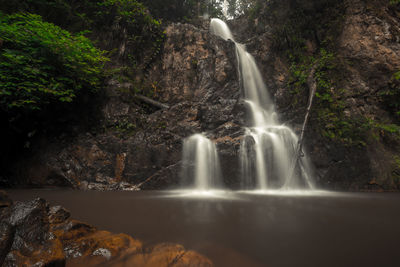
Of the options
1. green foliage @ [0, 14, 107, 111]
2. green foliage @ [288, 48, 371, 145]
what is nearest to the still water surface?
green foliage @ [288, 48, 371, 145]

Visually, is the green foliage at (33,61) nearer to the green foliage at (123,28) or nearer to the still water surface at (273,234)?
the green foliage at (123,28)

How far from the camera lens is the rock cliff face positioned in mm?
5629

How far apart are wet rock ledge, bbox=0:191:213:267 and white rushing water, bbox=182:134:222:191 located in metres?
4.22

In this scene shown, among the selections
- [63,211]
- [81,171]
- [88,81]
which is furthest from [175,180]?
[88,81]

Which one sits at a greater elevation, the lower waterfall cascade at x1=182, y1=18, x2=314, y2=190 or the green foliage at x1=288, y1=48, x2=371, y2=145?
the green foliage at x1=288, y1=48, x2=371, y2=145

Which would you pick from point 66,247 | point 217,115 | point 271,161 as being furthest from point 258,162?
point 66,247

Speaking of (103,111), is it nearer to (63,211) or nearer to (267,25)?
(63,211)

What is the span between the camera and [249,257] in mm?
1234

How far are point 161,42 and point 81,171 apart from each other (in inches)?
294

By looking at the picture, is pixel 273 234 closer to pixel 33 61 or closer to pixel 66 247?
pixel 66 247

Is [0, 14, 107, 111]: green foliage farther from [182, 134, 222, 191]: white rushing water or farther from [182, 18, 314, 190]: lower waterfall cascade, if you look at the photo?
[182, 18, 314, 190]: lower waterfall cascade

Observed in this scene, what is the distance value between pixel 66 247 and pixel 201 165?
181 inches

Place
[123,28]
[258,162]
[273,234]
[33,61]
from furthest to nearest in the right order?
1. [123,28]
2. [258,162]
3. [33,61]
4. [273,234]

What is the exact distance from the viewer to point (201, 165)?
571 cm
